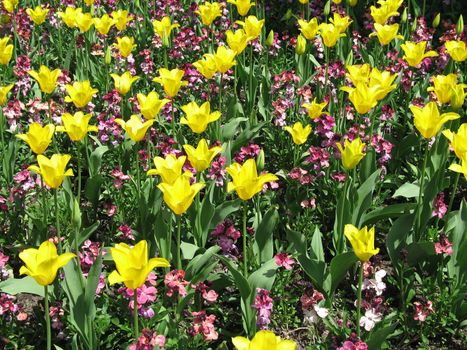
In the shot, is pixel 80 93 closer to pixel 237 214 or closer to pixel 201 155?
pixel 201 155

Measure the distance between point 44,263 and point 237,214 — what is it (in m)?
1.60

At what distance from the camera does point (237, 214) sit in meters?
3.41

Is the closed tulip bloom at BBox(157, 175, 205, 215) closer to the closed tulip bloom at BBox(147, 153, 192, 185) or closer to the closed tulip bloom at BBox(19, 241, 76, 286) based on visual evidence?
the closed tulip bloom at BBox(147, 153, 192, 185)

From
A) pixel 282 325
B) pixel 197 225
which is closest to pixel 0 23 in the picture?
pixel 197 225

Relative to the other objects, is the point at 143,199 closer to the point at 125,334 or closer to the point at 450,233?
the point at 125,334

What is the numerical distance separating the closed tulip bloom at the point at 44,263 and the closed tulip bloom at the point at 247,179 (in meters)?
0.68

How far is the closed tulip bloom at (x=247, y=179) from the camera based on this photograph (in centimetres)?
233

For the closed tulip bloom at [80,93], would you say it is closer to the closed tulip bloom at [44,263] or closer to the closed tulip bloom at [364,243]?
the closed tulip bloom at [44,263]

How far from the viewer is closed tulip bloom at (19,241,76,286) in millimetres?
1931

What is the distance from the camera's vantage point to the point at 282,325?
9.17 feet

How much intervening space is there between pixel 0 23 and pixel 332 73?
2743mm

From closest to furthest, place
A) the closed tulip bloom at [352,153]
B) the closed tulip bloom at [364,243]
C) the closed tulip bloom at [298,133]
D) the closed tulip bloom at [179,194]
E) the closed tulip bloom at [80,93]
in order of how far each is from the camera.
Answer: the closed tulip bloom at [364,243], the closed tulip bloom at [179,194], the closed tulip bloom at [352,153], the closed tulip bloom at [298,133], the closed tulip bloom at [80,93]

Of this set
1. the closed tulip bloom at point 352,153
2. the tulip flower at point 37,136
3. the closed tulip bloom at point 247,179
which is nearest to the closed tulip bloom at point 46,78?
the tulip flower at point 37,136

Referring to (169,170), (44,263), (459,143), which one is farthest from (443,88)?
(44,263)
